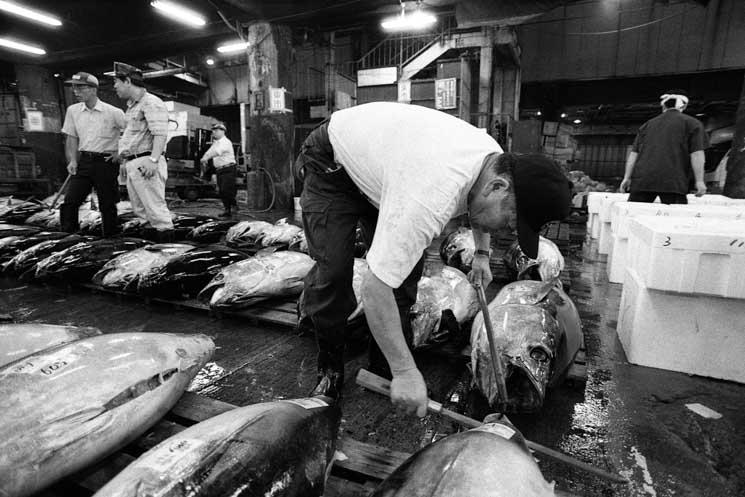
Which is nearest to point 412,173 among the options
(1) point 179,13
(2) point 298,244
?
(2) point 298,244

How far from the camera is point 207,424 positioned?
Answer: 136 cm

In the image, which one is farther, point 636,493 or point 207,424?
point 636,493

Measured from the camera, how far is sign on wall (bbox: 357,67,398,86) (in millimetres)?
12227

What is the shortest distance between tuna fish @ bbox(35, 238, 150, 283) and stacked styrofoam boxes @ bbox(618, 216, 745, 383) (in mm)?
4554

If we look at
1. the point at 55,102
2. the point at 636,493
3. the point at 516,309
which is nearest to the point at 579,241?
the point at 516,309

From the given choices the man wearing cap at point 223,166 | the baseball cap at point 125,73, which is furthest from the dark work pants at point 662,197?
the man wearing cap at point 223,166

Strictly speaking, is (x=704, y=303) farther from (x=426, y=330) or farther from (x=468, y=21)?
(x=468, y=21)

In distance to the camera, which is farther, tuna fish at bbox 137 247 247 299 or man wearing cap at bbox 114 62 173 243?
man wearing cap at bbox 114 62 173 243

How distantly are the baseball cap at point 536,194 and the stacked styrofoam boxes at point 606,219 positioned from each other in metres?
4.80

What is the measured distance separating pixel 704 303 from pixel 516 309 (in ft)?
3.76

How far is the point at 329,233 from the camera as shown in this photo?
2119 mm

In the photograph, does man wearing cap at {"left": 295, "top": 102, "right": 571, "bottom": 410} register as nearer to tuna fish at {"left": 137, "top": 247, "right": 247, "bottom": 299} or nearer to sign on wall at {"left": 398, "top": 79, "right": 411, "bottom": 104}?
tuna fish at {"left": 137, "top": 247, "right": 247, "bottom": 299}

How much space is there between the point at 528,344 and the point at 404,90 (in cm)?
1065

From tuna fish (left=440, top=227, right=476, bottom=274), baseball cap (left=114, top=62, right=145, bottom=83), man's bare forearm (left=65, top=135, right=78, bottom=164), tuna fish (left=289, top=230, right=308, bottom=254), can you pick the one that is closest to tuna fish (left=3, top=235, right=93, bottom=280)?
man's bare forearm (left=65, top=135, right=78, bottom=164)
